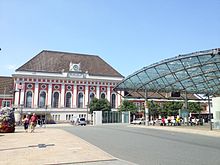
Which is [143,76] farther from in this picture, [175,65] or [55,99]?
[55,99]

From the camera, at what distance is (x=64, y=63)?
72.8 metres

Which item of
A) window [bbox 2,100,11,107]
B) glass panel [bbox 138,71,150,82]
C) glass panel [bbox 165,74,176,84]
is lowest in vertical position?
window [bbox 2,100,11,107]

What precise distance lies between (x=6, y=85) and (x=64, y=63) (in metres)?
17.4

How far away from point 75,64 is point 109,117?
2524 centimetres

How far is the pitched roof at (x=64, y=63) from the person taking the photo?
67688 millimetres

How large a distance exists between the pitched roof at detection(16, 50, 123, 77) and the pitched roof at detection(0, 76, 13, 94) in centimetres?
705

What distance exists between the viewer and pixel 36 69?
2616 inches

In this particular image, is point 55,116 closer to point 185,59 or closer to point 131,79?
point 131,79

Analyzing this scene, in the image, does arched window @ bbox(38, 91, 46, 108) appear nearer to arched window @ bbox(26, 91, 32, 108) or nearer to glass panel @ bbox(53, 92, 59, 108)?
arched window @ bbox(26, 91, 32, 108)

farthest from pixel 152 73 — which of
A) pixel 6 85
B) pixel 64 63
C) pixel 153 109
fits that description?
pixel 6 85

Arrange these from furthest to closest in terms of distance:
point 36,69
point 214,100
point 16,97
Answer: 1. point 36,69
2. point 16,97
3. point 214,100

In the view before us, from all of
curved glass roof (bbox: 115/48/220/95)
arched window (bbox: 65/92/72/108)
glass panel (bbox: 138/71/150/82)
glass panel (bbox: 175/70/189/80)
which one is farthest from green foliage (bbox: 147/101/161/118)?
glass panel (bbox: 175/70/189/80)

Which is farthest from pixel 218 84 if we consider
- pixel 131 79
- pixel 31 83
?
pixel 31 83

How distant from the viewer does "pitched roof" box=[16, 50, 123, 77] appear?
67.7m
